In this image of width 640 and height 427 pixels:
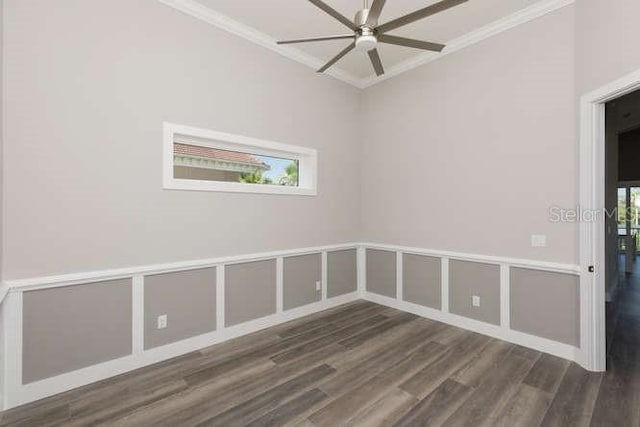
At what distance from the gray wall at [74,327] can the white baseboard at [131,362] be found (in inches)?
2.1

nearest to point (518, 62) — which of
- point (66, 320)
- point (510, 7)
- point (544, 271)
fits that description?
point (510, 7)

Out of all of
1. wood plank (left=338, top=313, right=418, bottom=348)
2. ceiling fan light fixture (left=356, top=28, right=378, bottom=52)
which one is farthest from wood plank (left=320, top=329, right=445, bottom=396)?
ceiling fan light fixture (left=356, top=28, right=378, bottom=52)

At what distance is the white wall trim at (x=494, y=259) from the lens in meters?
2.67

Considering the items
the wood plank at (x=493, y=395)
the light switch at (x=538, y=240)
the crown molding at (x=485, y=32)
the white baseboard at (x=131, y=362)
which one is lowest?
the wood plank at (x=493, y=395)

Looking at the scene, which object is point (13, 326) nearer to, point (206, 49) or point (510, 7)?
point (206, 49)

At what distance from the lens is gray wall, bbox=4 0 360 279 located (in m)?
2.07

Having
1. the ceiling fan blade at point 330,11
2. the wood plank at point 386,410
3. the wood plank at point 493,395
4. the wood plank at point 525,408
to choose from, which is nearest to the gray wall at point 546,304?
the wood plank at point 493,395

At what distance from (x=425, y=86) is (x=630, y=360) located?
3417 millimetres

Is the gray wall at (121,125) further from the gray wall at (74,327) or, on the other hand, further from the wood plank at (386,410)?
the wood plank at (386,410)

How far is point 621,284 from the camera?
206 inches

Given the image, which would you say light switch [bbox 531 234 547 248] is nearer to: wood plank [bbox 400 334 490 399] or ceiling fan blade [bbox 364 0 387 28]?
wood plank [bbox 400 334 490 399]

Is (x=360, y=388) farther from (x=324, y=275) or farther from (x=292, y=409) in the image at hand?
(x=324, y=275)

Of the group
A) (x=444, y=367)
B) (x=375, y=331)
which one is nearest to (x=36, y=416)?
(x=375, y=331)

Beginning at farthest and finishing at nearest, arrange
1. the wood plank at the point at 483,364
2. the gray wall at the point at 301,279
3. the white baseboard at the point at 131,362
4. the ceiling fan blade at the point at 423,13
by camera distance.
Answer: the gray wall at the point at 301,279 < the wood plank at the point at 483,364 < the white baseboard at the point at 131,362 < the ceiling fan blade at the point at 423,13
